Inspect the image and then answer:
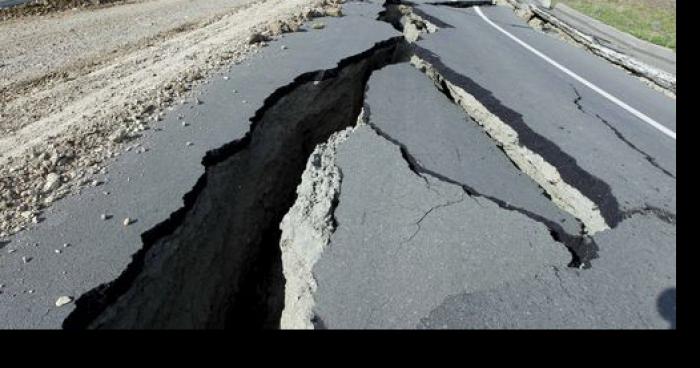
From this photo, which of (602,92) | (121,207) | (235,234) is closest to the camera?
(121,207)

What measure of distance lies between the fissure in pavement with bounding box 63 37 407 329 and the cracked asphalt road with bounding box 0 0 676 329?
9 centimetres

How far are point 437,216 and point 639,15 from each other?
24.5 meters

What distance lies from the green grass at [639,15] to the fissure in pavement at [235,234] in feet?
53.5

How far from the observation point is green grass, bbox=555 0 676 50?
761 inches

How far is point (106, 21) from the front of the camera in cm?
1338

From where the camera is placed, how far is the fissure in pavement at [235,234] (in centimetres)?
332

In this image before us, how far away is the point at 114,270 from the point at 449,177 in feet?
9.15

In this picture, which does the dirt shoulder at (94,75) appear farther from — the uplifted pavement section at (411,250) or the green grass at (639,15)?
the green grass at (639,15)

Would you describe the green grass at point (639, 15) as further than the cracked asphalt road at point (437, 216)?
Yes

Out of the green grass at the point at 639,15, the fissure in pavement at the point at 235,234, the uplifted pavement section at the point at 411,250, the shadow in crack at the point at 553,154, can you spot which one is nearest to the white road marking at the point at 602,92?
the shadow in crack at the point at 553,154

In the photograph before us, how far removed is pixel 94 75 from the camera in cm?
838

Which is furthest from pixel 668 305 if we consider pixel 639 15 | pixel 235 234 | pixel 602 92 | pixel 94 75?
pixel 639 15

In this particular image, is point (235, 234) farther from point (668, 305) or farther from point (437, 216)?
point (668, 305)
